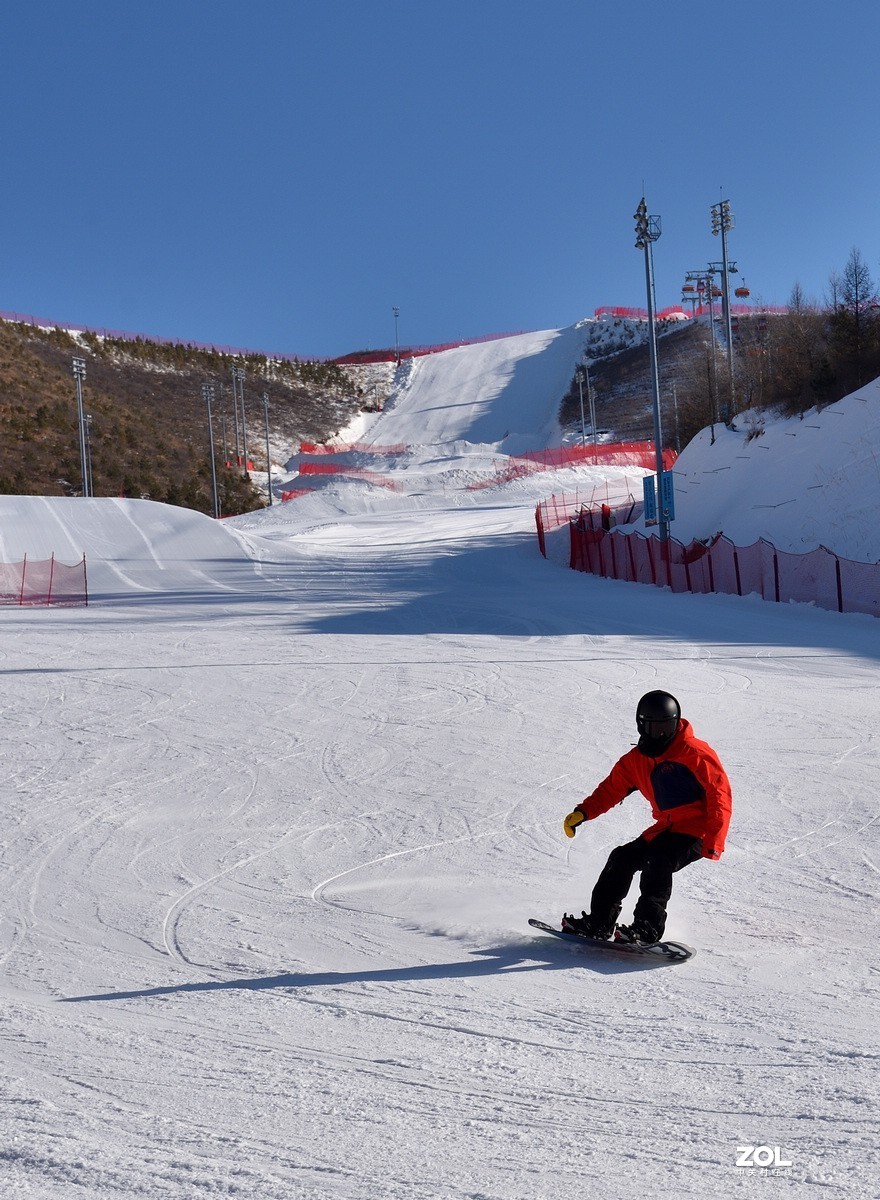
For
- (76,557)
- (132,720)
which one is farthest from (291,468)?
(132,720)

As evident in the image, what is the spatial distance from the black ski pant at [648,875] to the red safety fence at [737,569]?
14644 mm

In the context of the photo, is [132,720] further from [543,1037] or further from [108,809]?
[543,1037]

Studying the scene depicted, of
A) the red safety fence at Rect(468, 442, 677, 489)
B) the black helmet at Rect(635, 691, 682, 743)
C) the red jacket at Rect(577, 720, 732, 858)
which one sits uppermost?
the red safety fence at Rect(468, 442, 677, 489)

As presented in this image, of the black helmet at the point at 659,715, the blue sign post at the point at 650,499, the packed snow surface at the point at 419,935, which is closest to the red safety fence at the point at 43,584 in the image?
the packed snow surface at the point at 419,935

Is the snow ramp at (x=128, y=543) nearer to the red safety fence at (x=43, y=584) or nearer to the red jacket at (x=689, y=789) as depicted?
the red safety fence at (x=43, y=584)

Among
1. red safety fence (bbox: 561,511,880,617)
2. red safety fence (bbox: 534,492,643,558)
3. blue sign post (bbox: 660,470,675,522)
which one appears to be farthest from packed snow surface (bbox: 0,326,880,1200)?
red safety fence (bbox: 534,492,643,558)

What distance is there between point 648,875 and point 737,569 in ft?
59.3

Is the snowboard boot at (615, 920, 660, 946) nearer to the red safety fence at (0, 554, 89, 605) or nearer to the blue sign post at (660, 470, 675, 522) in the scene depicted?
the blue sign post at (660, 470, 675, 522)

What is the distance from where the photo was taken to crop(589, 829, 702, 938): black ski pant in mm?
4848

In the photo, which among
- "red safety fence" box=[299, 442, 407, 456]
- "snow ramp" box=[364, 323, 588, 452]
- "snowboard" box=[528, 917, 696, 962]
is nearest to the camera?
"snowboard" box=[528, 917, 696, 962]

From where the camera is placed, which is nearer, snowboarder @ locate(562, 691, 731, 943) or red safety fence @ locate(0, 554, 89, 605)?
snowboarder @ locate(562, 691, 731, 943)

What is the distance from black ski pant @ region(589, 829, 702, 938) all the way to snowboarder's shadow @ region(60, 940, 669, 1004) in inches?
8.2

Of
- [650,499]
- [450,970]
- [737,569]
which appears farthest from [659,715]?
[650,499]

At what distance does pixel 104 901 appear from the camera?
20.0 feet
